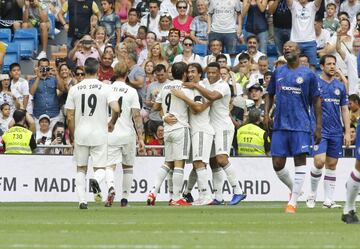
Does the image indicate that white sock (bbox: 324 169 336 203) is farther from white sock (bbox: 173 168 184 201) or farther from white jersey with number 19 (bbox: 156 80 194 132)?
white jersey with number 19 (bbox: 156 80 194 132)

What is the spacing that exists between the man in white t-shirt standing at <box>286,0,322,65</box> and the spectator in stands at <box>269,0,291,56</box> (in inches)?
11.5

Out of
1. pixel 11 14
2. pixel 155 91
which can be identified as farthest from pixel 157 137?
pixel 11 14

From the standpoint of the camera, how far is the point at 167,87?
2169 cm

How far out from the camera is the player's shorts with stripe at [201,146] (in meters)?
21.6

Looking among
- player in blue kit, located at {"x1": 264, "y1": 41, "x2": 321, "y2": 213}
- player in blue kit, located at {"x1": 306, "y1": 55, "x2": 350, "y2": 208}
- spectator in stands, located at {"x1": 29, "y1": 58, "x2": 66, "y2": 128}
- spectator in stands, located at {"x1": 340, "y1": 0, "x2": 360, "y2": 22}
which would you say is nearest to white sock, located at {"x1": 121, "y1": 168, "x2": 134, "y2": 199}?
player in blue kit, located at {"x1": 306, "y1": 55, "x2": 350, "y2": 208}

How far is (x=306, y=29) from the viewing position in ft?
95.3

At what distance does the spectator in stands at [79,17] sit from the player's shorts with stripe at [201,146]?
30.2ft

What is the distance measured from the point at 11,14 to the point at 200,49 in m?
4.47

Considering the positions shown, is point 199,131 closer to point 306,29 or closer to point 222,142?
point 222,142

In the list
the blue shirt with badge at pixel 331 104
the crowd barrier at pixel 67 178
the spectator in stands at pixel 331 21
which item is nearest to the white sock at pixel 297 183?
the blue shirt with badge at pixel 331 104

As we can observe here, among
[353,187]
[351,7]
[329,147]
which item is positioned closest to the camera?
[353,187]

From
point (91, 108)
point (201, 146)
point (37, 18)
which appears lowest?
point (201, 146)

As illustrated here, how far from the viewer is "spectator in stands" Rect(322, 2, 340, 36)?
98.3ft

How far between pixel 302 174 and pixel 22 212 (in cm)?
395
